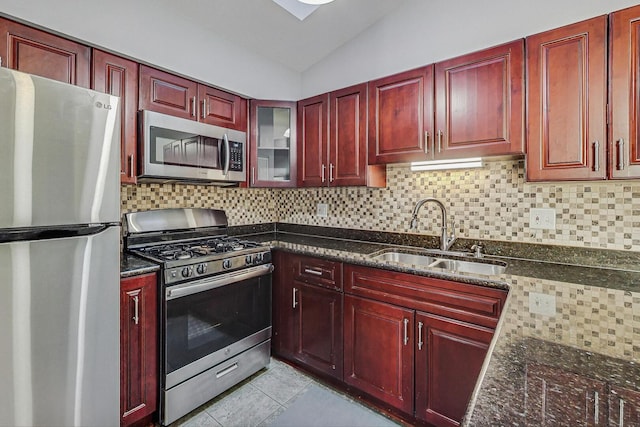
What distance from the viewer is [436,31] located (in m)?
2.16

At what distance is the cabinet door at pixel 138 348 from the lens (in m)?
1.64

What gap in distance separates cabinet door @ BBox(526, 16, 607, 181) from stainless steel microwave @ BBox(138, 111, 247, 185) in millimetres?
1886

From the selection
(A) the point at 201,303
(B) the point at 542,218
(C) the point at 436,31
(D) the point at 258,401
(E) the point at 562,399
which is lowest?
(D) the point at 258,401

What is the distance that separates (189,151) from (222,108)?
0.49m

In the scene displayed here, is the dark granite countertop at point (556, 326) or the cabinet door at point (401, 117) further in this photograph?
the cabinet door at point (401, 117)

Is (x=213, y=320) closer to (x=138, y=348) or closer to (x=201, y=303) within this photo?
(x=201, y=303)

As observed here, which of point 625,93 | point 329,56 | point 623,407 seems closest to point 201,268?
point 623,407

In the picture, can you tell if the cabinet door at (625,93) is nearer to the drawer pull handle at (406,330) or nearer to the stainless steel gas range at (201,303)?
the drawer pull handle at (406,330)

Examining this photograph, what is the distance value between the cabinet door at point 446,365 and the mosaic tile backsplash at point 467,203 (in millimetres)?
743

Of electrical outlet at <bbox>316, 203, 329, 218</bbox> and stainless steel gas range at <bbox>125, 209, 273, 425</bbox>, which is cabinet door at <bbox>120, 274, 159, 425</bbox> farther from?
electrical outlet at <bbox>316, 203, 329, 218</bbox>

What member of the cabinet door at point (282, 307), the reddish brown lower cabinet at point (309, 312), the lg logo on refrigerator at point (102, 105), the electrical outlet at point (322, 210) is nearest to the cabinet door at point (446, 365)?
the reddish brown lower cabinet at point (309, 312)

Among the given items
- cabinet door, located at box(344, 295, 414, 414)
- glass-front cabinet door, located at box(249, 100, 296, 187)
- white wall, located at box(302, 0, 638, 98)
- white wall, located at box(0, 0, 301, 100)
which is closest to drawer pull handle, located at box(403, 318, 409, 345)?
cabinet door, located at box(344, 295, 414, 414)

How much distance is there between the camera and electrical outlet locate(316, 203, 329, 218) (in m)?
2.89

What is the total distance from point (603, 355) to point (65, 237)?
6.00ft
